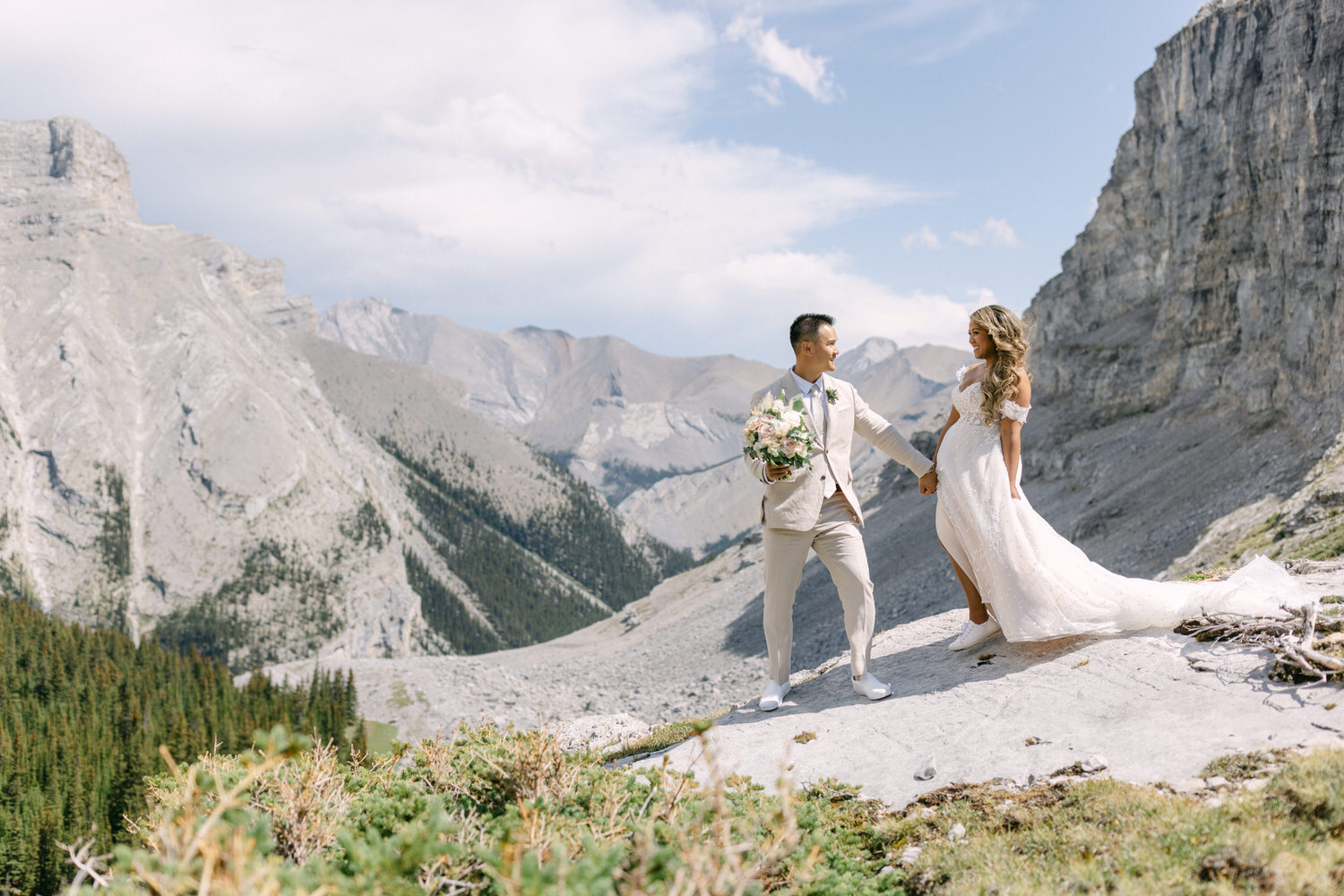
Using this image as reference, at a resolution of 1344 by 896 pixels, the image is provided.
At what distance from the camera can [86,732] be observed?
6688 centimetres

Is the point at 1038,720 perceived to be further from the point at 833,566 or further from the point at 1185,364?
the point at 1185,364

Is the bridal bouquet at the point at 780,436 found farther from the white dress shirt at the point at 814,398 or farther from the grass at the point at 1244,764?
the grass at the point at 1244,764

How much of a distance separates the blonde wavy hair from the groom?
1.01 meters

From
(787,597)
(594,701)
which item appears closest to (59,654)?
(594,701)

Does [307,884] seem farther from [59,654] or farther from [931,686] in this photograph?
[59,654]

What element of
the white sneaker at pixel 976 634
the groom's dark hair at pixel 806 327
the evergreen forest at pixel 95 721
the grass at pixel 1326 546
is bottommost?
the evergreen forest at pixel 95 721

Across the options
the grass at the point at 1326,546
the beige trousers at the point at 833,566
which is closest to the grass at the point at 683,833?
the beige trousers at the point at 833,566

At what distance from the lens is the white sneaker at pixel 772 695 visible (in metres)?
9.41

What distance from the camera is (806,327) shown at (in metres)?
8.70

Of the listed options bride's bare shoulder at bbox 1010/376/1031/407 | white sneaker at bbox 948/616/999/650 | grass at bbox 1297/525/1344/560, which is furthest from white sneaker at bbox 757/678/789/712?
grass at bbox 1297/525/1344/560

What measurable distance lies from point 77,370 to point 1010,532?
231456mm

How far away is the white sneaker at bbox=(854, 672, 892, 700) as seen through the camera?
350 inches

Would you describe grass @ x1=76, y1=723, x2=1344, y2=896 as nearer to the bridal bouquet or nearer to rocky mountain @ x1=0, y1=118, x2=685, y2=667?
the bridal bouquet

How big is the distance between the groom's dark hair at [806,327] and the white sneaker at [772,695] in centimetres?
407
